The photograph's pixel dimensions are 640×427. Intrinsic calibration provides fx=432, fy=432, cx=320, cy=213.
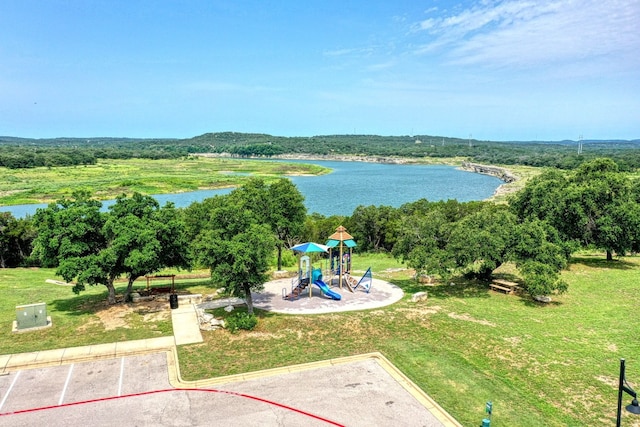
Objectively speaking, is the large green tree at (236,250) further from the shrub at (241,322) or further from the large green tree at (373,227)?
the large green tree at (373,227)

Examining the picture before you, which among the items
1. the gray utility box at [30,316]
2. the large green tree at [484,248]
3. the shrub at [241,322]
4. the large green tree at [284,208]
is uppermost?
the large green tree at [284,208]

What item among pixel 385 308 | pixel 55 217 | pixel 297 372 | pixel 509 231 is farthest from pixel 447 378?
pixel 55 217

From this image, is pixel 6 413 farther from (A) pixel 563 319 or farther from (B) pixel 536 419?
(A) pixel 563 319

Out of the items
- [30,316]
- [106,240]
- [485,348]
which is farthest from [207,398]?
[106,240]

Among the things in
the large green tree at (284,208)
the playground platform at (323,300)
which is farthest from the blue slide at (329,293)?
the large green tree at (284,208)

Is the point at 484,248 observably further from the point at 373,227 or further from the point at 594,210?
the point at 373,227

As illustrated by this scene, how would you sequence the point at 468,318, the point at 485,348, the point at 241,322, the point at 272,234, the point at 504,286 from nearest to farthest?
the point at 485,348 → the point at 241,322 → the point at 468,318 → the point at 272,234 → the point at 504,286
